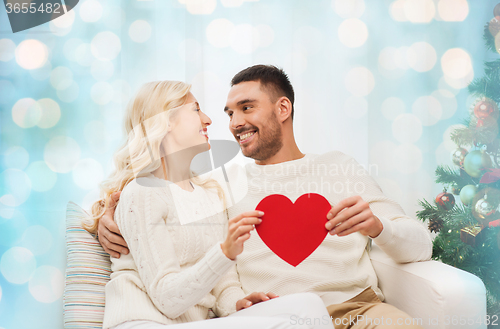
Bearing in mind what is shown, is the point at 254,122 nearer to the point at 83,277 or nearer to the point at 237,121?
the point at 237,121

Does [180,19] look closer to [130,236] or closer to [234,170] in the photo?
[234,170]

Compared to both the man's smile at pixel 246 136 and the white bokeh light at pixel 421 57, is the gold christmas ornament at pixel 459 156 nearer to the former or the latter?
the white bokeh light at pixel 421 57

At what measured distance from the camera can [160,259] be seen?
998 mm

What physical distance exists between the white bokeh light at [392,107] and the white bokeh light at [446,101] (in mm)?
244

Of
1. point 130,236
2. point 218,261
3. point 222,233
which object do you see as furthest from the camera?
point 222,233

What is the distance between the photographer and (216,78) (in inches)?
77.6

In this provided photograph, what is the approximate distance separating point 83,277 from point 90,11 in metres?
1.52

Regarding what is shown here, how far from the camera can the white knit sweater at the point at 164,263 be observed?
3.07 ft

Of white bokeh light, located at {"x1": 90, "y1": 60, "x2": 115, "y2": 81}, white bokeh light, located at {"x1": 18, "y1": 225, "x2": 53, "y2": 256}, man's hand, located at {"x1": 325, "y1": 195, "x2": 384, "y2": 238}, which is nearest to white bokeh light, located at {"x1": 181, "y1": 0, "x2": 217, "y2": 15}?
white bokeh light, located at {"x1": 90, "y1": 60, "x2": 115, "y2": 81}

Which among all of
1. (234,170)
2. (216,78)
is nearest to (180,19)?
(216,78)

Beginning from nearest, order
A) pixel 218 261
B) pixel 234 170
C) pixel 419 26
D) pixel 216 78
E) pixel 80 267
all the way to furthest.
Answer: pixel 218 261, pixel 80 267, pixel 234 170, pixel 216 78, pixel 419 26

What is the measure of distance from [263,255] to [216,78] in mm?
1092

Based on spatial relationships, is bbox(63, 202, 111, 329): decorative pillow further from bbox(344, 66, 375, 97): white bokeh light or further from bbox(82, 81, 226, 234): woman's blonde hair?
bbox(344, 66, 375, 97): white bokeh light

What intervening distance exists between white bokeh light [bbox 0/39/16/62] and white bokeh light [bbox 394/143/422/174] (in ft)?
7.51
